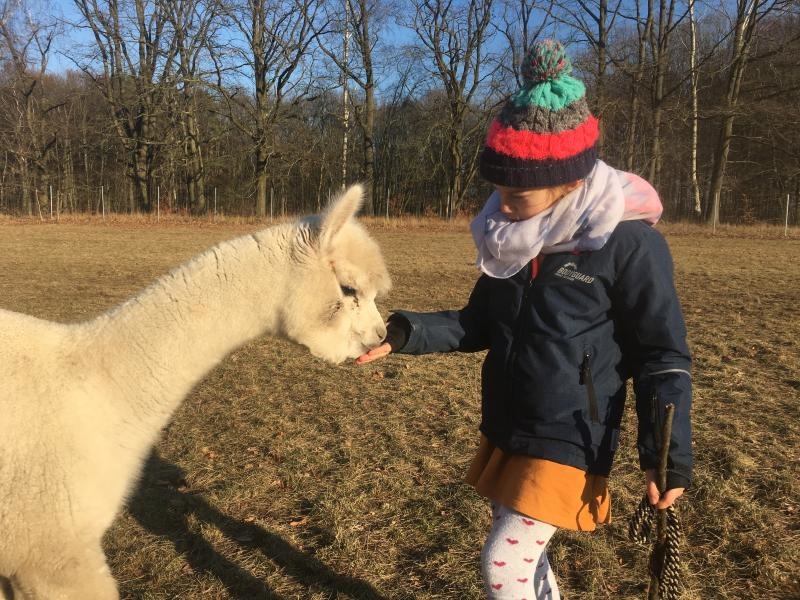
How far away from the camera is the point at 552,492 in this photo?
1709 mm

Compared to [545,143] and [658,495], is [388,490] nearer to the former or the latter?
[658,495]

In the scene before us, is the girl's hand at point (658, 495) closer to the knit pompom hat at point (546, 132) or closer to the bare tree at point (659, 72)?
the knit pompom hat at point (546, 132)

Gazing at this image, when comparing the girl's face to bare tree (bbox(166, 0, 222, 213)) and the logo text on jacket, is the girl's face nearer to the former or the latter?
the logo text on jacket

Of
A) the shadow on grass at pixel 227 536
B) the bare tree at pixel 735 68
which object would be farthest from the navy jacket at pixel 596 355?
the bare tree at pixel 735 68

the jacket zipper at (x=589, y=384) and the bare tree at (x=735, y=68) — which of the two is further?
the bare tree at (x=735, y=68)

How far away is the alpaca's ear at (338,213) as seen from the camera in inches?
90.2

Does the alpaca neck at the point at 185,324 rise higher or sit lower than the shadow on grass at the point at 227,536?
higher

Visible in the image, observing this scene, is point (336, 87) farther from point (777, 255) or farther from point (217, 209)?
point (777, 255)

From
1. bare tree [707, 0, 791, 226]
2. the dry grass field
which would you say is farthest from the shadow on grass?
bare tree [707, 0, 791, 226]

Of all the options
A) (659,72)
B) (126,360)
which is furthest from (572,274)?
(659,72)

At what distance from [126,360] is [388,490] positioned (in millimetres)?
2087

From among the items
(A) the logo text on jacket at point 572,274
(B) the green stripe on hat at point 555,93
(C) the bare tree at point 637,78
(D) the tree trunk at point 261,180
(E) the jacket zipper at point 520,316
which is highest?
(C) the bare tree at point 637,78

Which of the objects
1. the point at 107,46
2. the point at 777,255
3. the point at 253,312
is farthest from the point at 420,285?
the point at 107,46

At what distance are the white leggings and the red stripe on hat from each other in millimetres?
1069
